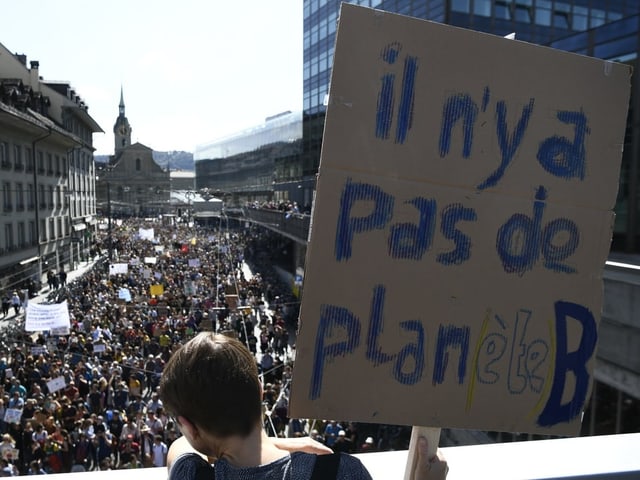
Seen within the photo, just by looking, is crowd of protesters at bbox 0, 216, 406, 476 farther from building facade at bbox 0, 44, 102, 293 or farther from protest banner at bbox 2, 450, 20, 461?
building facade at bbox 0, 44, 102, 293

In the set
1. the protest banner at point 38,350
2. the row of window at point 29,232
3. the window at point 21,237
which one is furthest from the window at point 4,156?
the protest banner at point 38,350

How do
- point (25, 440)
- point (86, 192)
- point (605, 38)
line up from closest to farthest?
point (25, 440), point (605, 38), point (86, 192)

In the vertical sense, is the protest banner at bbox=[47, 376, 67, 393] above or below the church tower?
below

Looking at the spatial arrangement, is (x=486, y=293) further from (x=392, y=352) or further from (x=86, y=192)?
(x=86, y=192)

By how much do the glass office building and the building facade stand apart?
17490mm

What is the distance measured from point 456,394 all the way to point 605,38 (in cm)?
1520

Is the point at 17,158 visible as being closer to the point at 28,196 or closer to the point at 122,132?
the point at 28,196

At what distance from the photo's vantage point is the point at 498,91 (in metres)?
1.73

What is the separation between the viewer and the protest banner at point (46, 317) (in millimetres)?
14477

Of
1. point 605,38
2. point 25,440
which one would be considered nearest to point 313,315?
point 25,440

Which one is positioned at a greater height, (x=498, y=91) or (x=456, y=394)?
(x=498, y=91)

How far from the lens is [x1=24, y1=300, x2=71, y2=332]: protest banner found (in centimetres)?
1448

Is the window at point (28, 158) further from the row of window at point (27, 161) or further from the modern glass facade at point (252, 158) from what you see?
the modern glass facade at point (252, 158)

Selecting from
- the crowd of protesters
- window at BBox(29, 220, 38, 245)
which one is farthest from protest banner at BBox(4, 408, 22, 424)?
window at BBox(29, 220, 38, 245)
